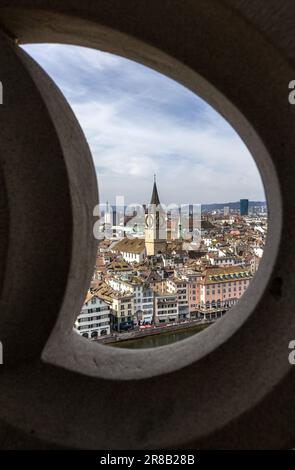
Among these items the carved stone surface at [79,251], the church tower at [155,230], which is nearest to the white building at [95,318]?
the carved stone surface at [79,251]

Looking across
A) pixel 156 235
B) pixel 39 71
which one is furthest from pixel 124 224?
pixel 39 71

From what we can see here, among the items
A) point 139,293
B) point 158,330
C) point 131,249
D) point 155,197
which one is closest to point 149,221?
point 155,197

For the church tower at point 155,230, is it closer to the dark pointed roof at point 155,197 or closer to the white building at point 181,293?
the dark pointed roof at point 155,197

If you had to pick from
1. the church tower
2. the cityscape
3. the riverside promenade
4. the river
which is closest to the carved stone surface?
the cityscape

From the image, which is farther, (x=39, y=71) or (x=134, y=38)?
(x=39, y=71)
